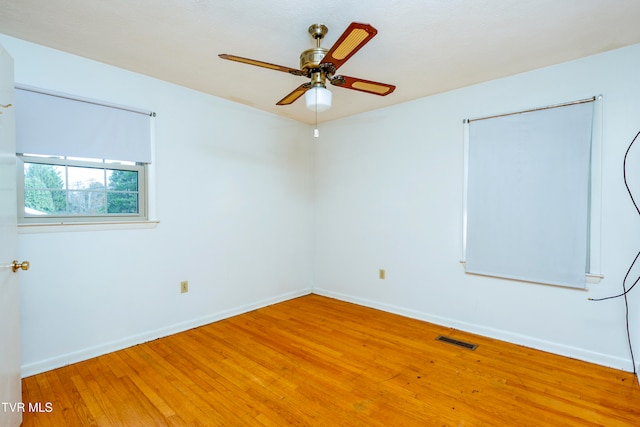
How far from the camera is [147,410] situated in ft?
6.00

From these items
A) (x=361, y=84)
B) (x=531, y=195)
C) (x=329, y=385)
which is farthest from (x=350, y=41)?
(x=531, y=195)

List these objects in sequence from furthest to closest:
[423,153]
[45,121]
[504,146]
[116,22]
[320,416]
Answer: [423,153] < [504,146] < [45,121] < [116,22] < [320,416]

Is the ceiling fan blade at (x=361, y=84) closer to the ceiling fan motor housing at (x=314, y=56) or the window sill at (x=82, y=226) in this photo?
the ceiling fan motor housing at (x=314, y=56)

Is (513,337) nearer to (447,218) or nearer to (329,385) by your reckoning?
(447,218)

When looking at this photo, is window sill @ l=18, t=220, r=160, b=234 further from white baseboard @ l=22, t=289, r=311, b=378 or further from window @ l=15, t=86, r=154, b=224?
white baseboard @ l=22, t=289, r=311, b=378

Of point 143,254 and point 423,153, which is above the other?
point 423,153

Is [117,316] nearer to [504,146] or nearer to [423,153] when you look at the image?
[423,153]

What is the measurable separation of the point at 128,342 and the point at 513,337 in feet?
11.0

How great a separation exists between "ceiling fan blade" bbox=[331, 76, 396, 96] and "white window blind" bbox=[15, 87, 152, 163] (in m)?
1.85

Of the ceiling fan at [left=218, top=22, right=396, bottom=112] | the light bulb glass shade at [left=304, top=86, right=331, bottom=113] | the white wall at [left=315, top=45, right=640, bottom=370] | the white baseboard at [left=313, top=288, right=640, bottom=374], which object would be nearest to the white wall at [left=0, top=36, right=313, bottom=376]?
Result: the white wall at [left=315, top=45, right=640, bottom=370]

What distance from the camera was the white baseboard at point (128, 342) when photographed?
2.22m

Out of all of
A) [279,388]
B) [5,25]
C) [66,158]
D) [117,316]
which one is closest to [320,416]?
[279,388]

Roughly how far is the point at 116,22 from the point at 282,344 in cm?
265

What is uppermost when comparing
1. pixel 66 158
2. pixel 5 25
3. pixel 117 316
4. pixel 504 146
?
pixel 5 25
